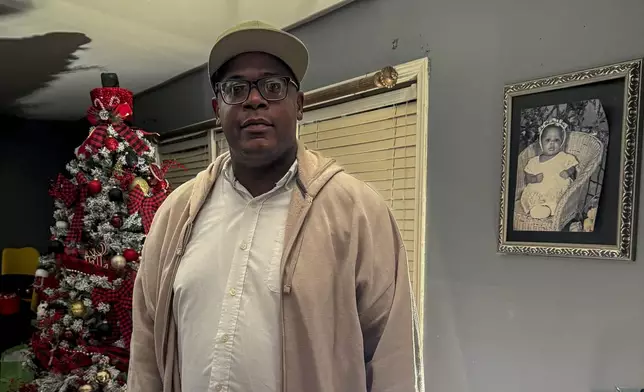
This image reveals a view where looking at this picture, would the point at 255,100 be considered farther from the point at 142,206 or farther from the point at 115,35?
the point at 115,35

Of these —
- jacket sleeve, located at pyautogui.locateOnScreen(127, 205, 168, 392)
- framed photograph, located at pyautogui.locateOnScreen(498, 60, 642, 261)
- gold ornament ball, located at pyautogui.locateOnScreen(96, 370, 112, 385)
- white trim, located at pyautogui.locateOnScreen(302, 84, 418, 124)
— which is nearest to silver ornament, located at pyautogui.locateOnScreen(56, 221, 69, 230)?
gold ornament ball, located at pyautogui.locateOnScreen(96, 370, 112, 385)

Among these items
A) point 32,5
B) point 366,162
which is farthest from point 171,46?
point 366,162

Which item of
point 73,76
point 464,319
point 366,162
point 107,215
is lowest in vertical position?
point 464,319

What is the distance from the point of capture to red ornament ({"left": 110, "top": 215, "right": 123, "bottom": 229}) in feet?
7.07

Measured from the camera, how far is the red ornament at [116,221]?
84.9 inches

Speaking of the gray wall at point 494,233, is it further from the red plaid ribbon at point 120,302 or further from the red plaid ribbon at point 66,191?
the red plaid ribbon at point 66,191

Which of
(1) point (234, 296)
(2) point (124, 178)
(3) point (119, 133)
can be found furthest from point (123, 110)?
(1) point (234, 296)

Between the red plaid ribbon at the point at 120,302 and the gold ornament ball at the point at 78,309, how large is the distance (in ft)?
0.18

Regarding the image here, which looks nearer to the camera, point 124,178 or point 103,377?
point 103,377

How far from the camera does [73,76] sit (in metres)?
3.16

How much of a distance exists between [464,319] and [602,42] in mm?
896

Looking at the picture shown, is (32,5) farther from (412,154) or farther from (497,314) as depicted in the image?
(497,314)

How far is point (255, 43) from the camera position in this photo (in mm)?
1013

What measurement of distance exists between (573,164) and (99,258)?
1.94 m
